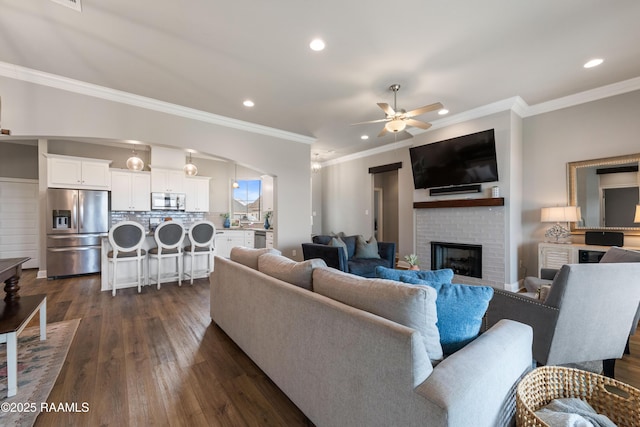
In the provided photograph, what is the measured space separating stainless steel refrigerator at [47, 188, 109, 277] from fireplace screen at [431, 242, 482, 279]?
656cm

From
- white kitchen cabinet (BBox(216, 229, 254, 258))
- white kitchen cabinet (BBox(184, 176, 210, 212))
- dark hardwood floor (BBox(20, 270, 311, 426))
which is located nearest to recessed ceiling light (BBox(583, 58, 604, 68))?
dark hardwood floor (BBox(20, 270, 311, 426))

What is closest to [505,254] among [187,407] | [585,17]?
[585,17]

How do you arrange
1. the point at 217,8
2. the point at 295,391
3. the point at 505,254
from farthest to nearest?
the point at 505,254 < the point at 217,8 < the point at 295,391

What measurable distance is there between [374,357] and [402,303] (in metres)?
0.24

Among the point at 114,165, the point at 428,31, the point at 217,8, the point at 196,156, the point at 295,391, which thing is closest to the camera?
the point at 295,391

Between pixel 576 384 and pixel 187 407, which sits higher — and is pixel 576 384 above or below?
above

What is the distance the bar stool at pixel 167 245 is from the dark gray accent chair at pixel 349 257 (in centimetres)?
210

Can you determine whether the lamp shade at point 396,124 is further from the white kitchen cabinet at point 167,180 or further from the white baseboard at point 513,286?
the white kitchen cabinet at point 167,180

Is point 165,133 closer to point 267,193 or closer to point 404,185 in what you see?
point 267,193

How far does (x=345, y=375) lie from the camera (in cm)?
118

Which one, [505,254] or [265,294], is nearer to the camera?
[265,294]

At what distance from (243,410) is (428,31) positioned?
3.34 m

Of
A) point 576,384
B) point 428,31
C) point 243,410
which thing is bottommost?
point 243,410

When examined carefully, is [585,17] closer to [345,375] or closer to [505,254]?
[505,254]
